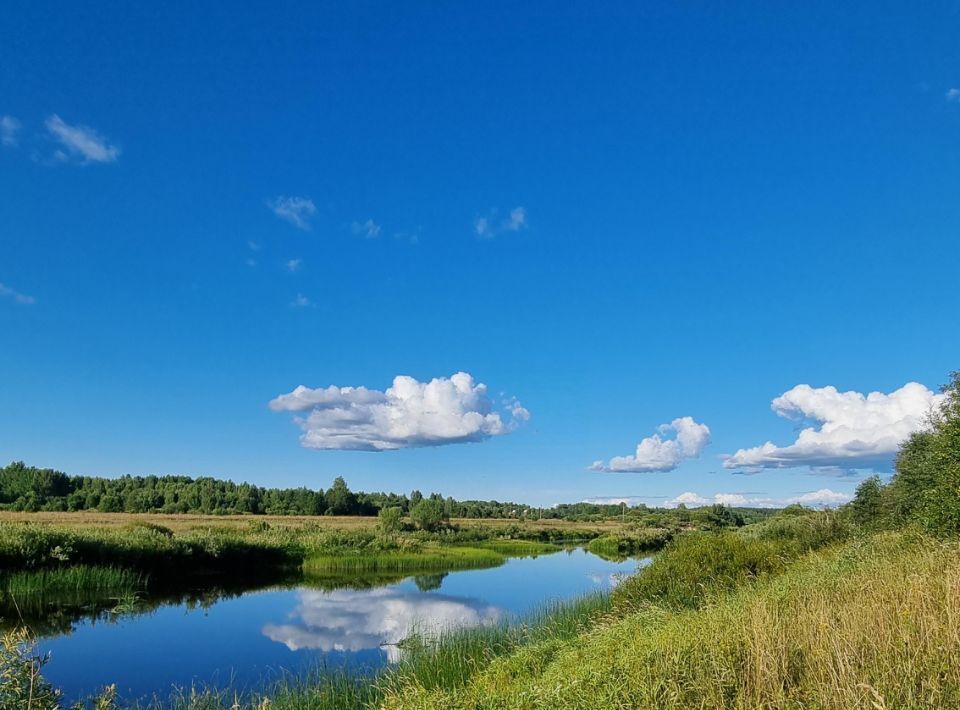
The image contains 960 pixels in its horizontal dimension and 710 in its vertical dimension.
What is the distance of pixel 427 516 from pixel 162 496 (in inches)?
2358

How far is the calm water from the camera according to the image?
15523 mm

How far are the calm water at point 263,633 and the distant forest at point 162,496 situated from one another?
49341 millimetres

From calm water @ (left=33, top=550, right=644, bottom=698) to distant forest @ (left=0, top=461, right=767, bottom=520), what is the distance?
162 feet

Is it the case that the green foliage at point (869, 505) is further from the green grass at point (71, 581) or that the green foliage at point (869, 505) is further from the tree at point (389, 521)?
the tree at point (389, 521)

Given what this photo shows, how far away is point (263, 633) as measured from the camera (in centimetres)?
2145

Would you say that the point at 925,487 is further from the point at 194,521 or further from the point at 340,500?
the point at 340,500

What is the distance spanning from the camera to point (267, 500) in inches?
4363

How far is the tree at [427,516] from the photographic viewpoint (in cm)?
6700

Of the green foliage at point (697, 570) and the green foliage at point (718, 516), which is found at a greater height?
the green foliage at point (697, 570)

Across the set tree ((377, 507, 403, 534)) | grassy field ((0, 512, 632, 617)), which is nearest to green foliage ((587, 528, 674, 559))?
grassy field ((0, 512, 632, 617))

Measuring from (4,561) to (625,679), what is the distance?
93.6 feet

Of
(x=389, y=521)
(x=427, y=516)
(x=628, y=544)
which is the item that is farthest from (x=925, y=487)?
(x=427, y=516)

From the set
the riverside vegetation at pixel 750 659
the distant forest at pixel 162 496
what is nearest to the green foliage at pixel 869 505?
the riverside vegetation at pixel 750 659

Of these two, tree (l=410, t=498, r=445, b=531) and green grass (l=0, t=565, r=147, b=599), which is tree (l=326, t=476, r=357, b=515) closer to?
tree (l=410, t=498, r=445, b=531)
